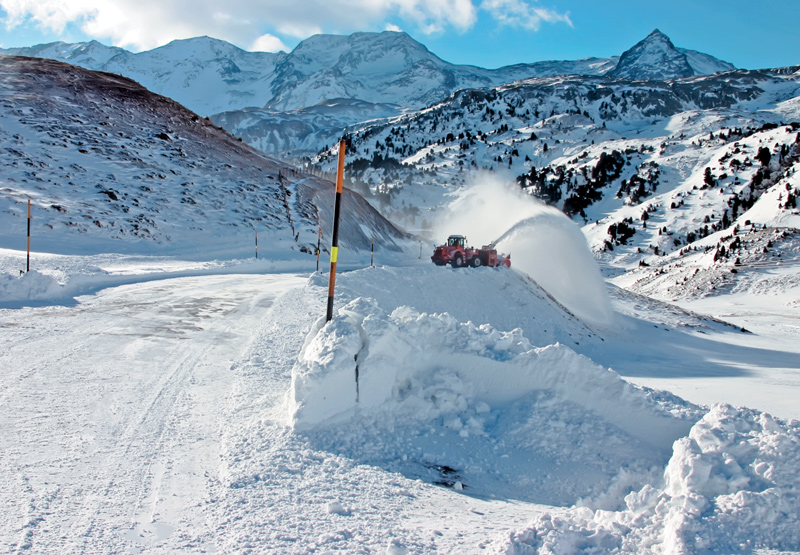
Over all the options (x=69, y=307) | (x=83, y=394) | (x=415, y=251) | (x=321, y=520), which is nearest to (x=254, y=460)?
(x=321, y=520)

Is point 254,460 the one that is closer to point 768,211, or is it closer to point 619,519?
point 619,519

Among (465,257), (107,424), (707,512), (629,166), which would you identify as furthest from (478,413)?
(629,166)

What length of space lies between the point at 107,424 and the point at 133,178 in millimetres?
31797

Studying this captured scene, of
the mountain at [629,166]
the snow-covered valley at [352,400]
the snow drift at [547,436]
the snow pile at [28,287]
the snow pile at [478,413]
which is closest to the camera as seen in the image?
the snow drift at [547,436]

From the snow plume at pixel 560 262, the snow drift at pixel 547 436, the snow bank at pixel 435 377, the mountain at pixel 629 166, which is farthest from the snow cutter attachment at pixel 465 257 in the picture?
the mountain at pixel 629 166

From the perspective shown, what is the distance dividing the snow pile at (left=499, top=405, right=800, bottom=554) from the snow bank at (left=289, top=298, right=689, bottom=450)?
142 centimetres

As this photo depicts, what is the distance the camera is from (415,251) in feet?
164

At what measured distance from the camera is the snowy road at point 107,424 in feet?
12.1

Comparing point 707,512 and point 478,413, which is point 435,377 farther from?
point 707,512

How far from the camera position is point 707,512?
359cm

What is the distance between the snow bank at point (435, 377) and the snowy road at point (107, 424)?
1338 mm

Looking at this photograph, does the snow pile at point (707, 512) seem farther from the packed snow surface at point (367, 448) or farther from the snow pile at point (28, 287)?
the snow pile at point (28, 287)

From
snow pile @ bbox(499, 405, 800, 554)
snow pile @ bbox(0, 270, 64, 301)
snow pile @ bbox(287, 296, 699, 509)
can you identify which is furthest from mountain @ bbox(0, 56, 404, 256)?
snow pile @ bbox(499, 405, 800, 554)

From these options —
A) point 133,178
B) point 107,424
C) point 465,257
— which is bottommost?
point 107,424
